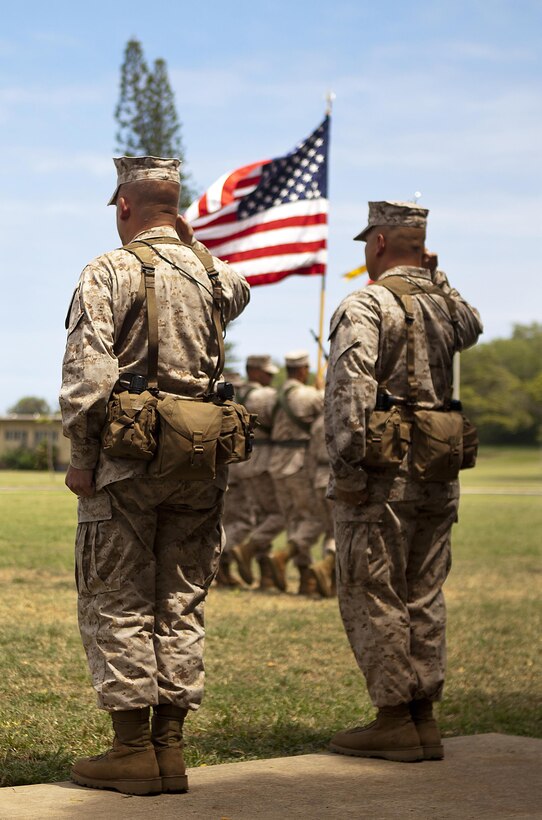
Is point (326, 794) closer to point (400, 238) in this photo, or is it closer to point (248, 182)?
point (400, 238)

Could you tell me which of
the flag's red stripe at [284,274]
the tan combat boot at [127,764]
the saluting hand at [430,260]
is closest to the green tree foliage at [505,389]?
the flag's red stripe at [284,274]

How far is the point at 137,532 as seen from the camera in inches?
191

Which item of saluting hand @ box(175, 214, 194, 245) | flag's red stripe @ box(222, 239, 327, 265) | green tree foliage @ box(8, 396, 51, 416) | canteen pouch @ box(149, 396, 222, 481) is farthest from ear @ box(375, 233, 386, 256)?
flag's red stripe @ box(222, 239, 327, 265)

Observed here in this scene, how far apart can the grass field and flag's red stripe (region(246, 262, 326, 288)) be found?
314cm

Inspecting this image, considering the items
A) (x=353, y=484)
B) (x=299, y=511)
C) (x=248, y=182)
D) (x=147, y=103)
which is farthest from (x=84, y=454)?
(x=147, y=103)

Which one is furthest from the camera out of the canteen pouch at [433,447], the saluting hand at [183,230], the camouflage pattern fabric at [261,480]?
the camouflage pattern fabric at [261,480]

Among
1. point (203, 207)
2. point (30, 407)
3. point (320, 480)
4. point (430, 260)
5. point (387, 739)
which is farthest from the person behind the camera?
point (203, 207)

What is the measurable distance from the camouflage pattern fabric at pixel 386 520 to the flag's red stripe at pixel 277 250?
7.51 m

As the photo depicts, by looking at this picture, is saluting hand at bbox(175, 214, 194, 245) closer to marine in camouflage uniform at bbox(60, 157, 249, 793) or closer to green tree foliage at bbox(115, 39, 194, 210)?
marine in camouflage uniform at bbox(60, 157, 249, 793)

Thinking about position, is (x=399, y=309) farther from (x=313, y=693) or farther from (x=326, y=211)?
(x=326, y=211)

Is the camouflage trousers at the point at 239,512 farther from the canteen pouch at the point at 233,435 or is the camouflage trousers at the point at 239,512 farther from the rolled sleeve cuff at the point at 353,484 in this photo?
the canteen pouch at the point at 233,435

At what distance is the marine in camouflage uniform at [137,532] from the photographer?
15.6 feet

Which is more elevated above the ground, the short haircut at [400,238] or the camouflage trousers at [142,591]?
A: the short haircut at [400,238]

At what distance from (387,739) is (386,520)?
0.94m
